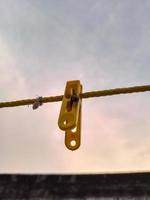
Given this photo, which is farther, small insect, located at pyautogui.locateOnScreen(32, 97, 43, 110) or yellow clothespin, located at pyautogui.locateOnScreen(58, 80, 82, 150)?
small insect, located at pyautogui.locateOnScreen(32, 97, 43, 110)

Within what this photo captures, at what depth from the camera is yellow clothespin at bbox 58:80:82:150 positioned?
6.19 m

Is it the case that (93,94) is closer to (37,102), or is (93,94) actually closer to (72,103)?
(72,103)

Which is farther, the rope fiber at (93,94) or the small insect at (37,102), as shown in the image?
the small insect at (37,102)

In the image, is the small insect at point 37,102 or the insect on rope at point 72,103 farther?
the small insect at point 37,102

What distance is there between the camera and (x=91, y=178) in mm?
8609

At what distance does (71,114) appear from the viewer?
636 cm

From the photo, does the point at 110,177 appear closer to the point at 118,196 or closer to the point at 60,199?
the point at 118,196

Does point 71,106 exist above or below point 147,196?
above

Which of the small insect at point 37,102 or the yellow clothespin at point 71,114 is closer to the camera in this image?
the yellow clothespin at point 71,114

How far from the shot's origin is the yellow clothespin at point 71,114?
619 centimetres

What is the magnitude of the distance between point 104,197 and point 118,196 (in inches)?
9.1

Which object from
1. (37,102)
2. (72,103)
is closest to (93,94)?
(72,103)

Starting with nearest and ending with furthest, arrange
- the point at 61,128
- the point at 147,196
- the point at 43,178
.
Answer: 1. the point at 61,128
2. the point at 147,196
3. the point at 43,178

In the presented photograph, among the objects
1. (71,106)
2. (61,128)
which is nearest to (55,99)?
(71,106)
